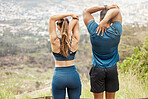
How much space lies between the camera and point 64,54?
2.18m

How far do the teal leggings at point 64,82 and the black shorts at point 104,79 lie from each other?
0.91ft

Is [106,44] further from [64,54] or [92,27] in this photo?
[64,54]

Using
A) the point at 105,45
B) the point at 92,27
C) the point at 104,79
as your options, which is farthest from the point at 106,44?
the point at 104,79

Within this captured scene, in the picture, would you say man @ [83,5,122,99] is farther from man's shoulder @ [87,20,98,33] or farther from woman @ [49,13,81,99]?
woman @ [49,13,81,99]

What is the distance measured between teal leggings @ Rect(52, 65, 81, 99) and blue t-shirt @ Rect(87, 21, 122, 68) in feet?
1.30

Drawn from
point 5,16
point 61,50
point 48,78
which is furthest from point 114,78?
point 5,16

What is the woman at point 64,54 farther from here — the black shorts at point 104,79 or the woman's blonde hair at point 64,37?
the black shorts at point 104,79

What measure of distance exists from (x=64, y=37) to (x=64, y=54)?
223 mm

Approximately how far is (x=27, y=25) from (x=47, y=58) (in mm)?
2531

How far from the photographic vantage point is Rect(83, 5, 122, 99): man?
7.43 ft

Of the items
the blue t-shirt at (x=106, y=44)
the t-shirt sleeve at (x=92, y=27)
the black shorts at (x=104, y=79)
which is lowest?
the black shorts at (x=104, y=79)

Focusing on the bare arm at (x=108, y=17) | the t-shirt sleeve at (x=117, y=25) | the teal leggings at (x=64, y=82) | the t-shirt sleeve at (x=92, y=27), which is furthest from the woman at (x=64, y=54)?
the t-shirt sleeve at (x=117, y=25)

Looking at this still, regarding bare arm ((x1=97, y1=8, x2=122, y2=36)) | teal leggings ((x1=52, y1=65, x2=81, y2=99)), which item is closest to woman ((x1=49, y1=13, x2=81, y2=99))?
teal leggings ((x1=52, y1=65, x2=81, y2=99))

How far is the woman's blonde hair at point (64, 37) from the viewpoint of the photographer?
83.8 inches
